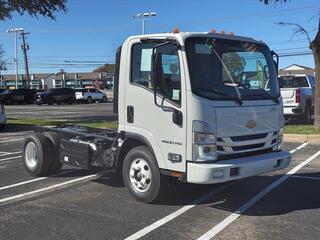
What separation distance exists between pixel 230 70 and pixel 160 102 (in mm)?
1083

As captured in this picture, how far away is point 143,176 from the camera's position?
7449mm

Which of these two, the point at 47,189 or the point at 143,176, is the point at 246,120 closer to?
the point at 143,176

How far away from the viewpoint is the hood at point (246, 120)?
683 centimetres

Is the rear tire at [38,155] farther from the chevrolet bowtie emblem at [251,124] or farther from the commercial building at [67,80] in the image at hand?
the commercial building at [67,80]

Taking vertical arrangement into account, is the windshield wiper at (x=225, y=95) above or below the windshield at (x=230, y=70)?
below

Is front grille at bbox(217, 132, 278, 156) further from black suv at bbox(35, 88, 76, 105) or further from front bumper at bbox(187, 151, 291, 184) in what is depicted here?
black suv at bbox(35, 88, 76, 105)

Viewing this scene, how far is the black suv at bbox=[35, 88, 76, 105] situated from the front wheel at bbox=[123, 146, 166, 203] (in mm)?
44672

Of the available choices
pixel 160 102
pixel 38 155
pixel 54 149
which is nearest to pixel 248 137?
pixel 160 102

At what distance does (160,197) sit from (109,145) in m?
1.35

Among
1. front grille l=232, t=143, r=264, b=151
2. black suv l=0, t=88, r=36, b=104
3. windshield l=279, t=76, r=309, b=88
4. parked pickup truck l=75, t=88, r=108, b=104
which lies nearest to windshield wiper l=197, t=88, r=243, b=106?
front grille l=232, t=143, r=264, b=151

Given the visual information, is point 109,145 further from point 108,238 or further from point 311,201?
point 311,201

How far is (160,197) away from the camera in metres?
7.38

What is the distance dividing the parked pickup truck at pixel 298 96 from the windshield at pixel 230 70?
9.87 metres

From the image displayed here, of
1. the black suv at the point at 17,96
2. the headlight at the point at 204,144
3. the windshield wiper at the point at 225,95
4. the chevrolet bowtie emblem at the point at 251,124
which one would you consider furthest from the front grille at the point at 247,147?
the black suv at the point at 17,96
